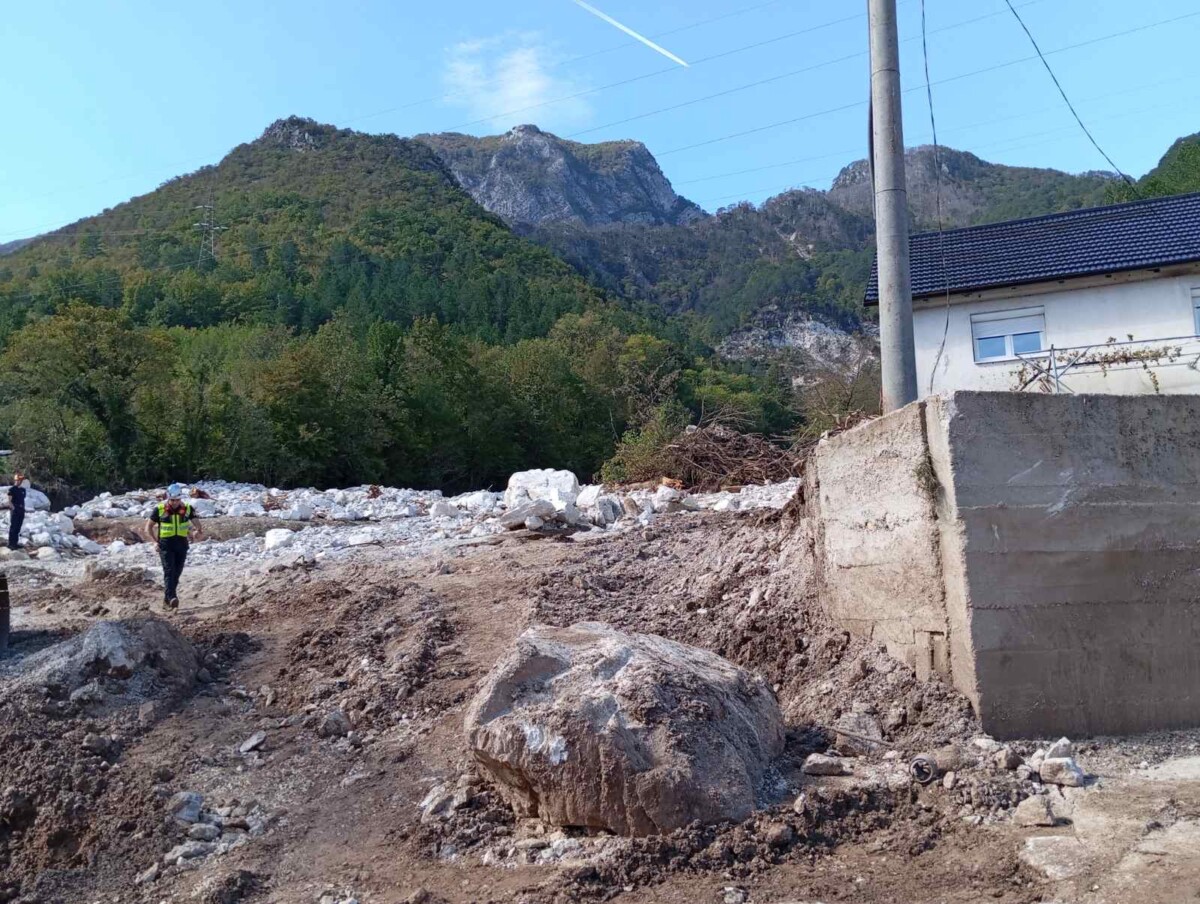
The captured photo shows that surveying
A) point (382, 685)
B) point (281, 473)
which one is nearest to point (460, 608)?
point (382, 685)

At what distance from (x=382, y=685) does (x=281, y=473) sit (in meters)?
31.8

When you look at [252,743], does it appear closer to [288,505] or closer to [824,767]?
[824,767]

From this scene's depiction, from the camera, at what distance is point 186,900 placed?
5.06 metres

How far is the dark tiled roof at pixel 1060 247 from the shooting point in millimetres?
17984

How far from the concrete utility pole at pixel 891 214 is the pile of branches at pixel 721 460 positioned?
10.9 meters

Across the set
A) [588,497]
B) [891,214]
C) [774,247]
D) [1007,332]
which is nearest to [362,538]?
[588,497]

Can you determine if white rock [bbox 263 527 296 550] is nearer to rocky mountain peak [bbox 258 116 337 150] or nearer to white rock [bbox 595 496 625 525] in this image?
white rock [bbox 595 496 625 525]

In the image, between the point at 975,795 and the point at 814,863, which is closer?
the point at 814,863

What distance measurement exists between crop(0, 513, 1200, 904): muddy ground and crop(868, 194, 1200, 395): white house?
10.0 metres

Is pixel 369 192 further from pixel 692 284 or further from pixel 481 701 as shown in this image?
pixel 481 701

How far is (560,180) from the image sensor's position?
16275 centimetres

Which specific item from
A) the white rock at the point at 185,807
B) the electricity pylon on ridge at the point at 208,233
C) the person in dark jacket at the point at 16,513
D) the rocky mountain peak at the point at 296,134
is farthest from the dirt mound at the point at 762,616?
the rocky mountain peak at the point at 296,134

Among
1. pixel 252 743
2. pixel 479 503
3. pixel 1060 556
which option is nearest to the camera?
pixel 1060 556

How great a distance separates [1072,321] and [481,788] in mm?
16041
